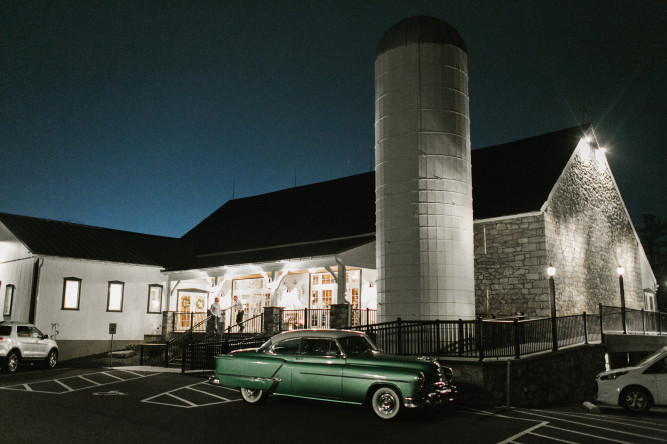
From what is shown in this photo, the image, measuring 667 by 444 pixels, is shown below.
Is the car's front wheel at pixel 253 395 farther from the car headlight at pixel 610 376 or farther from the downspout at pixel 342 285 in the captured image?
the downspout at pixel 342 285

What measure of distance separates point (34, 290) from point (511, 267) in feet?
67.6

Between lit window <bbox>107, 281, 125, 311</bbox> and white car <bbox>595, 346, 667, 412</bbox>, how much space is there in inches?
909

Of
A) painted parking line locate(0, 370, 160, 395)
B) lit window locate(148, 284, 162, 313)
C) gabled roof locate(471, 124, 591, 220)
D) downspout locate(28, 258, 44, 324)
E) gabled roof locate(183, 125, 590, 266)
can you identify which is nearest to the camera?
painted parking line locate(0, 370, 160, 395)

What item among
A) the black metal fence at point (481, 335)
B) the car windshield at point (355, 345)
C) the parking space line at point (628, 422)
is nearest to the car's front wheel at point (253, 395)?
the car windshield at point (355, 345)

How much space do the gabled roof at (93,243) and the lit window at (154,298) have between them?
1.31 metres

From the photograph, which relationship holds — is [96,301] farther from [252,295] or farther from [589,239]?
[589,239]

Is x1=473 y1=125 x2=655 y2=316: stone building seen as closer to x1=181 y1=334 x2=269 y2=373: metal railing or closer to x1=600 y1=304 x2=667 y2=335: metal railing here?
x1=600 y1=304 x2=667 y2=335: metal railing

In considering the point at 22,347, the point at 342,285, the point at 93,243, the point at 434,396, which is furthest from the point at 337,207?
the point at 434,396

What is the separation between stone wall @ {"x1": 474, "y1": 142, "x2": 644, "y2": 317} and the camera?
19656 millimetres

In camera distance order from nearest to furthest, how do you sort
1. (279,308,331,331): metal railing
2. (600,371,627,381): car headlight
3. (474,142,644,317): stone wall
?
(600,371,627,381): car headlight → (474,142,644,317): stone wall → (279,308,331,331): metal railing

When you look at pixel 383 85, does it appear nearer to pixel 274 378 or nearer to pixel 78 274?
pixel 274 378

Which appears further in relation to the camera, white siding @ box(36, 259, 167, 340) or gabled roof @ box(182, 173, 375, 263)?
white siding @ box(36, 259, 167, 340)

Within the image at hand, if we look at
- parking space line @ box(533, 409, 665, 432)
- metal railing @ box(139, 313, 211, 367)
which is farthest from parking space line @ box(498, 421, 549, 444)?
metal railing @ box(139, 313, 211, 367)

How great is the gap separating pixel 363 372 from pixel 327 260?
1206cm
